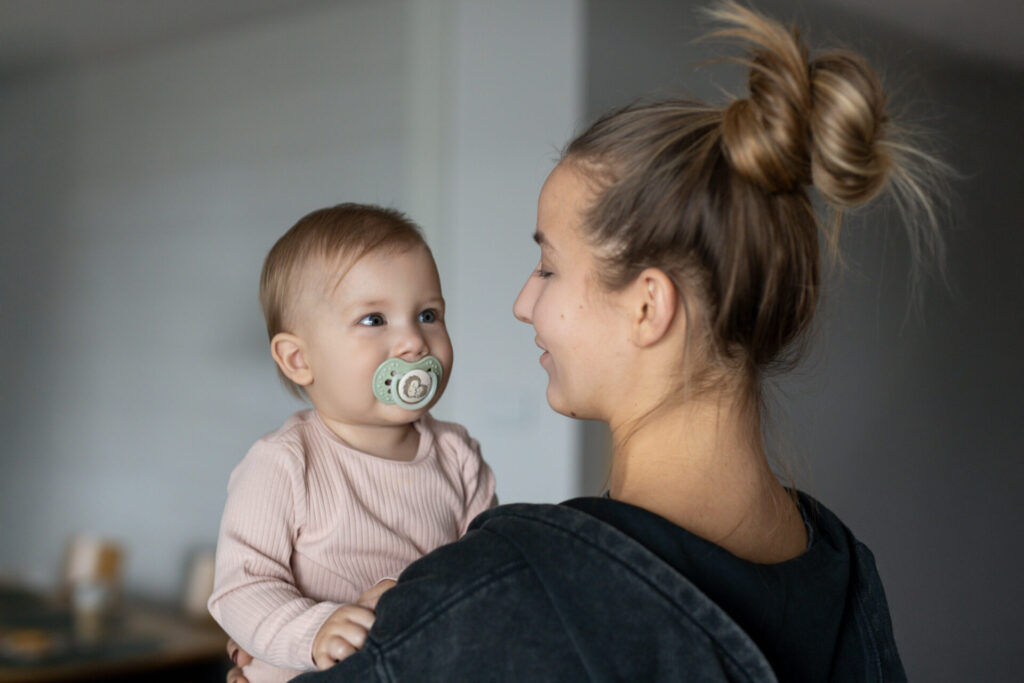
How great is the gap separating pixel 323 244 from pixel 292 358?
0.14m

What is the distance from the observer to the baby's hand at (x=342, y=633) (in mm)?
902

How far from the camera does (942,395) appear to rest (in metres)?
4.45

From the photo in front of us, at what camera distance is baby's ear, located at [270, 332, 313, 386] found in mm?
1184

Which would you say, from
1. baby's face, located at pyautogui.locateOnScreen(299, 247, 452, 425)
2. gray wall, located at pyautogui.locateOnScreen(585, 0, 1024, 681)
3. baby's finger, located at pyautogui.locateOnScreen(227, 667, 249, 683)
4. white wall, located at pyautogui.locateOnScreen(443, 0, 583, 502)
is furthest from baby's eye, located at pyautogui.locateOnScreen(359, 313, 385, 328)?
gray wall, located at pyautogui.locateOnScreen(585, 0, 1024, 681)

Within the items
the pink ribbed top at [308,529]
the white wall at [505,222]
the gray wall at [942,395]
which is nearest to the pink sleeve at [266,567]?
the pink ribbed top at [308,529]

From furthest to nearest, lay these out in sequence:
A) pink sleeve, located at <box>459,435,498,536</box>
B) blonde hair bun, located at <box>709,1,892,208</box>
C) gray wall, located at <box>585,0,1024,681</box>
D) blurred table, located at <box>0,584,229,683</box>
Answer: gray wall, located at <box>585,0,1024,681</box> < blurred table, located at <box>0,584,229,683</box> < pink sleeve, located at <box>459,435,498,536</box> < blonde hair bun, located at <box>709,1,892,208</box>

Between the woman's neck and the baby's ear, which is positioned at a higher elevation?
the baby's ear

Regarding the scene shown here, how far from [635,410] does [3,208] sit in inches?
63.2

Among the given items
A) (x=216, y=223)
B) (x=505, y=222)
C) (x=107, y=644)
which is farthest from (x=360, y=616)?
(x=505, y=222)

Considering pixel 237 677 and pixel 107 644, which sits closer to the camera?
pixel 237 677

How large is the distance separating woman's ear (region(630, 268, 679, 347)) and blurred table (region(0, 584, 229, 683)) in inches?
65.6

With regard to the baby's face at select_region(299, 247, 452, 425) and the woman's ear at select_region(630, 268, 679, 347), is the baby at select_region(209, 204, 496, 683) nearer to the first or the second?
the baby's face at select_region(299, 247, 452, 425)

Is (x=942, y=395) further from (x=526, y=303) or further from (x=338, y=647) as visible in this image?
(x=338, y=647)

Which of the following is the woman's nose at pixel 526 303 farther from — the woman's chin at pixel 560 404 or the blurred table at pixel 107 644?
the blurred table at pixel 107 644
